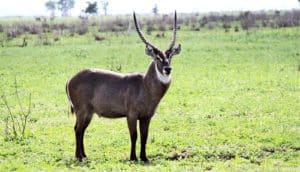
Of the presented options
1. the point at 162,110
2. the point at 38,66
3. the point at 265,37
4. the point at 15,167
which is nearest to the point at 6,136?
the point at 15,167

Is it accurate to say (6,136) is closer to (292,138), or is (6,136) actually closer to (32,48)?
(292,138)

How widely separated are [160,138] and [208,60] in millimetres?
13934

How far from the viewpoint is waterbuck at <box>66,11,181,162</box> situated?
9.75 m

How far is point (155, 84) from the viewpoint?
32.1 ft

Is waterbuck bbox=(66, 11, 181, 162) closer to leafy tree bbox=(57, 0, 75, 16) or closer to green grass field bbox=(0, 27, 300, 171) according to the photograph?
green grass field bbox=(0, 27, 300, 171)

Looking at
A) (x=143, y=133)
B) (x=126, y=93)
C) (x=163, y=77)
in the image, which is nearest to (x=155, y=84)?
(x=163, y=77)

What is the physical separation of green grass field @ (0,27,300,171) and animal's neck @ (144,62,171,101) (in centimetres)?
124

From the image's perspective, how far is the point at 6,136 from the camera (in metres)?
11.9

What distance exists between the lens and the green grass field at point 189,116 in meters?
10.0

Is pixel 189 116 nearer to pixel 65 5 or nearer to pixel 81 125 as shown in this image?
pixel 81 125

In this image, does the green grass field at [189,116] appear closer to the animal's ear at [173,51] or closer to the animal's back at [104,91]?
the animal's back at [104,91]

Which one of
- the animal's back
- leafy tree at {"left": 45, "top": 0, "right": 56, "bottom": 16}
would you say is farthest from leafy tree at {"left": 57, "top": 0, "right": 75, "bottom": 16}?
the animal's back

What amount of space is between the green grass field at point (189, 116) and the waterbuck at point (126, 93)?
A: 70cm

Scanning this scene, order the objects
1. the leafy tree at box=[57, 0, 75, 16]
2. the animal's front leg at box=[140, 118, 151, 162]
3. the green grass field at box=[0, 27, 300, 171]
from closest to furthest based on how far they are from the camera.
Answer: the animal's front leg at box=[140, 118, 151, 162] → the green grass field at box=[0, 27, 300, 171] → the leafy tree at box=[57, 0, 75, 16]
